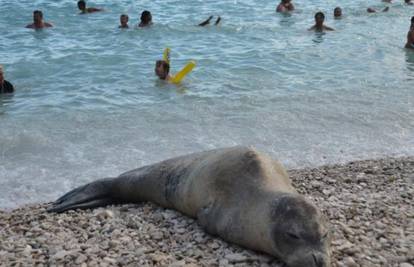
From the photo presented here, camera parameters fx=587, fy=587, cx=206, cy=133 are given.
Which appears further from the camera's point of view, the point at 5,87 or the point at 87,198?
the point at 5,87

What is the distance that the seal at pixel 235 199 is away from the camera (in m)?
4.25

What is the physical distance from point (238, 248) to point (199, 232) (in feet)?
1.70

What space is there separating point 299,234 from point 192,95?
289 inches

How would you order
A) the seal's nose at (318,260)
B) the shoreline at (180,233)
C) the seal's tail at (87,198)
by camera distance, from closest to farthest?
1. the seal's nose at (318,260)
2. the shoreline at (180,233)
3. the seal's tail at (87,198)

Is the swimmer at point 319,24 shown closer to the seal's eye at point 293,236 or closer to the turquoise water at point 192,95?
the turquoise water at point 192,95

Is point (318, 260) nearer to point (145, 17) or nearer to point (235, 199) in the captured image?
point (235, 199)

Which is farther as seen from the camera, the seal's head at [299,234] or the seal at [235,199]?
the seal at [235,199]

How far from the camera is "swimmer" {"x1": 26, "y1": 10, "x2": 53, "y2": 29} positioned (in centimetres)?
1669

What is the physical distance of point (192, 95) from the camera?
11.3 m

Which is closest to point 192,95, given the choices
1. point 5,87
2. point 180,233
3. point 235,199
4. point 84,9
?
point 5,87

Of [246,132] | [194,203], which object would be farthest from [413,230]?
[246,132]

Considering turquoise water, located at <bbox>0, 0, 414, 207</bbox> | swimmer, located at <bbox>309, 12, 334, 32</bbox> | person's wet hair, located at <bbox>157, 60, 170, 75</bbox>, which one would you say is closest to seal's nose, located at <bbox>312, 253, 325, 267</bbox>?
turquoise water, located at <bbox>0, 0, 414, 207</bbox>

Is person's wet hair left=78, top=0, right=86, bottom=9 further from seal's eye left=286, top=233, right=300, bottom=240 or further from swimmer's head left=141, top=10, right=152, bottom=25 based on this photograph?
seal's eye left=286, top=233, right=300, bottom=240

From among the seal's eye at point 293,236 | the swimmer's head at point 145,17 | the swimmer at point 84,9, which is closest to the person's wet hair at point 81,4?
the swimmer at point 84,9
